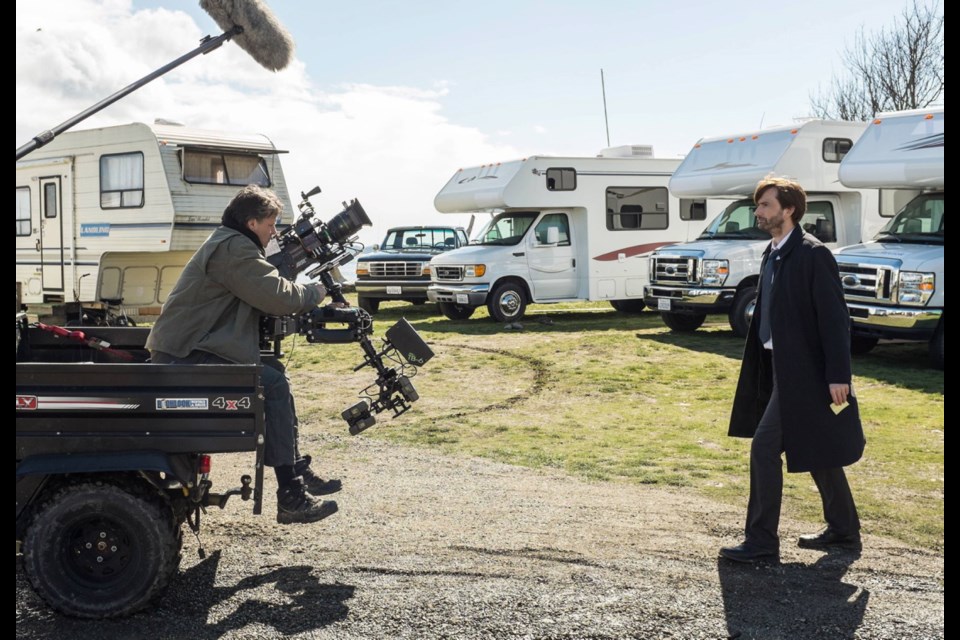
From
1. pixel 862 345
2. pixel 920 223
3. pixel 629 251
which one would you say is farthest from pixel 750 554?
pixel 629 251

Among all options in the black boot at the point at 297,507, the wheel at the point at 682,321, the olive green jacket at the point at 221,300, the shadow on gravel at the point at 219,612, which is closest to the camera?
the shadow on gravel at the point at 219,612

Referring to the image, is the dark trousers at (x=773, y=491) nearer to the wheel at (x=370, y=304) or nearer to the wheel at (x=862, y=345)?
the wheel at (x=862, y=345)

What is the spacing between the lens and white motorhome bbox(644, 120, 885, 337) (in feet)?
46.6

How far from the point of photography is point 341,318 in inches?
223

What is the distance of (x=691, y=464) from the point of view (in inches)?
285

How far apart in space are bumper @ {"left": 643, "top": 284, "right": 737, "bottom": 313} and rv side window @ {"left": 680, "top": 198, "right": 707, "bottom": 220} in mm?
3709

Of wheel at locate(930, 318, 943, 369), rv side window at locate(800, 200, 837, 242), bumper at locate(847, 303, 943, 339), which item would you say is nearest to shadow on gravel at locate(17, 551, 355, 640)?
bumper at locate(847, 303, 943, 339)

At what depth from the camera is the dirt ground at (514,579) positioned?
13.9 ft

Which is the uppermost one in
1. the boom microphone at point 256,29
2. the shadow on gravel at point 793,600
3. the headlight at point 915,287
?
the boom microphone at point 256,29

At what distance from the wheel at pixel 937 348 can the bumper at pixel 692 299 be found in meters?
3.14

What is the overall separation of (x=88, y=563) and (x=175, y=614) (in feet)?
1.38

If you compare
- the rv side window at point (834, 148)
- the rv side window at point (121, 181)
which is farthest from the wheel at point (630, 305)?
the rv side window at point (121, 181)

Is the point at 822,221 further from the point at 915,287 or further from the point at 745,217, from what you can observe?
the point at 915,287
